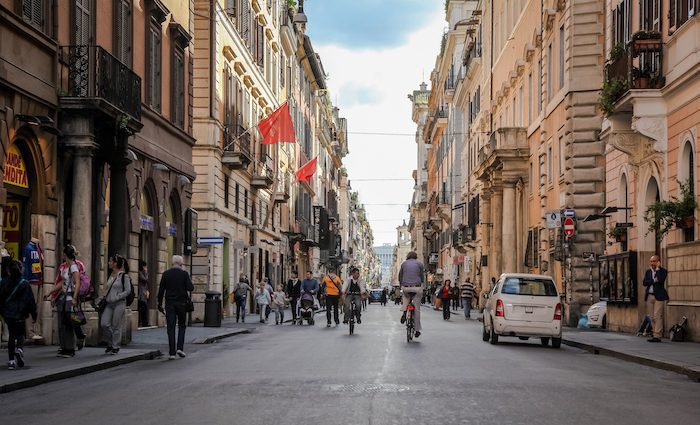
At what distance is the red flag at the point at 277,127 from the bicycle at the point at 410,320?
18.5m

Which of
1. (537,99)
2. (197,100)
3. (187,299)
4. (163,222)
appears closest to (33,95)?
(187,299)

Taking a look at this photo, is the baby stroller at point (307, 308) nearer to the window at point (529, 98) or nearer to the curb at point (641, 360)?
the curb at point (641, 360)

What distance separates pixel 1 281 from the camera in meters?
16.4

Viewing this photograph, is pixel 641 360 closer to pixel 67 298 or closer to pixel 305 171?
pixel 67 298

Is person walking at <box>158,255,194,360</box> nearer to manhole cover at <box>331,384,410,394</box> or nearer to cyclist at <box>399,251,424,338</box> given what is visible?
cyclist at <box>399,251,424,338</box>

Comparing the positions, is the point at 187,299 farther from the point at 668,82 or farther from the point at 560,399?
the point at 668,82

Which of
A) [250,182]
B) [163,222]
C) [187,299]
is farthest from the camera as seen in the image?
[250,182]

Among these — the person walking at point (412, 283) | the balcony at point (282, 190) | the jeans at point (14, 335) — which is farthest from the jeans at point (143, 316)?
the balcony at point (282, 190)

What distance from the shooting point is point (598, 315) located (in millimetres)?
33375

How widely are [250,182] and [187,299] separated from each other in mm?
29773

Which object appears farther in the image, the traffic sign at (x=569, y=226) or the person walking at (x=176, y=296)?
the traffic sign at (x=569, y=226)

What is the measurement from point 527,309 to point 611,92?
621cm

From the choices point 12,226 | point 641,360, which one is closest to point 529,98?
point 641,360

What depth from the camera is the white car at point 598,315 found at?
33188 mm
